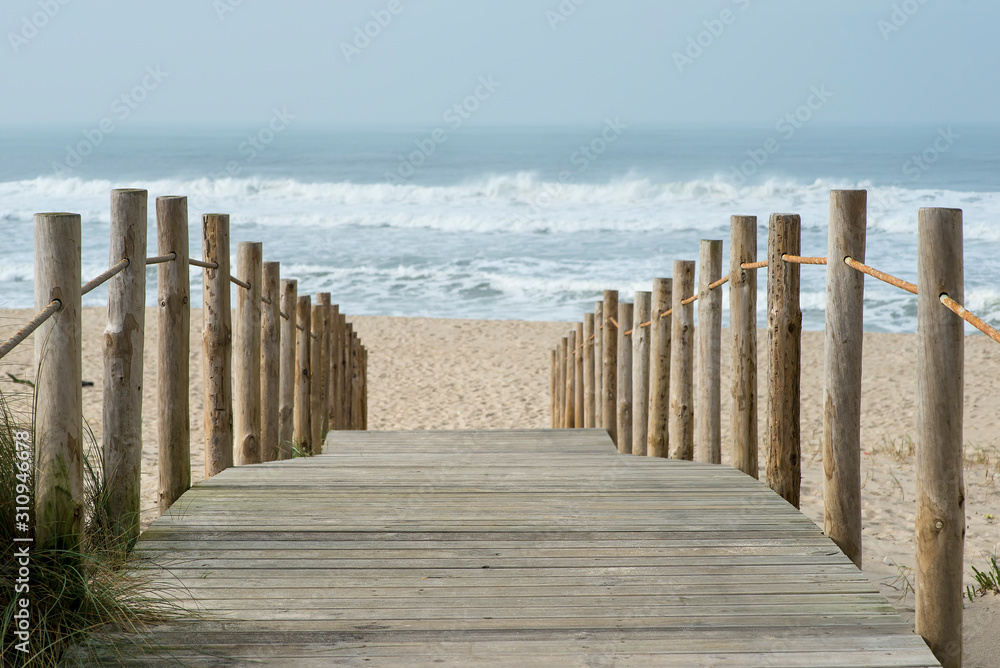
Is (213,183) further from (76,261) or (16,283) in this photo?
(76,261)

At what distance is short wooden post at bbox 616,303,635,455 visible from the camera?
6.28 meters

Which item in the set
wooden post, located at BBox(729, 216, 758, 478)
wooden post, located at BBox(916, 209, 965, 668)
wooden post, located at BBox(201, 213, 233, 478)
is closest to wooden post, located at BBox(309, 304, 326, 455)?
Answer: wooden post, located at BBox(201, 213, 233, 478)

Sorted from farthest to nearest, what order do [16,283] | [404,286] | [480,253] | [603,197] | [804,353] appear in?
[603,197], [480,253], [404,286], [16,283], [804,353]

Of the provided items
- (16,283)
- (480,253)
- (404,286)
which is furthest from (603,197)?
(16,283)

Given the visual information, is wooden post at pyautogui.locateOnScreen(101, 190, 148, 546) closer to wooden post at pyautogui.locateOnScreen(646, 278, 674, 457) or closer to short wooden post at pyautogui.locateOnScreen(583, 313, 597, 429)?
wooden post at pyautogui.locateOnScreen(646, 278, 674, 457)

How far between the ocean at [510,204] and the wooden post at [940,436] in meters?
9.57

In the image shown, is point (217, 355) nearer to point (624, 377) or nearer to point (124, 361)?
point (124, 361)

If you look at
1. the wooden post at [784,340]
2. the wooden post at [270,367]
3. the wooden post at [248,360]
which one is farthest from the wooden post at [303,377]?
the wooden post at [784,340]

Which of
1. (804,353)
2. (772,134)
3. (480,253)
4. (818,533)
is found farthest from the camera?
(772,134)

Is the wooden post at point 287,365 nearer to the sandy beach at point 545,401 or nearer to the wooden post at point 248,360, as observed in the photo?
the sandy beach at point 545,401

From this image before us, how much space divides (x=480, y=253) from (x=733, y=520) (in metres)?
23.8

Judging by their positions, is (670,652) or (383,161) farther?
(383,161)

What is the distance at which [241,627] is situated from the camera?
230 centimetres

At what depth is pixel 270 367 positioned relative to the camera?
5176mm
